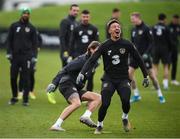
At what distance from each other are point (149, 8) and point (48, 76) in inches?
1227

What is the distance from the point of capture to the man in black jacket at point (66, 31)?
22.6 m

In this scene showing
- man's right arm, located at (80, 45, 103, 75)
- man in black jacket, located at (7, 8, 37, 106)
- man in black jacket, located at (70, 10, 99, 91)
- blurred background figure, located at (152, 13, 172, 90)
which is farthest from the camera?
blurred background figure, located at (152, 13, 172, 90)

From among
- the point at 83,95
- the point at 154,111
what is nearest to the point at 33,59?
the point at 154,111

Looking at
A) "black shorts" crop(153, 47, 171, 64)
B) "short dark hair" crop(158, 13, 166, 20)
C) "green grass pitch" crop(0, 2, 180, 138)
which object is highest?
"short dark hair" crop(158, 13, 166, 20)

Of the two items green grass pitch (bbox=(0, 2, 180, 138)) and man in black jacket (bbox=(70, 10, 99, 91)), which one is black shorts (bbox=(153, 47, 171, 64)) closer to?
green grass pitch (bbox=(0, 2, 180, 138))

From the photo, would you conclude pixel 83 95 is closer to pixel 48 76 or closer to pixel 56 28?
pixel 48 76

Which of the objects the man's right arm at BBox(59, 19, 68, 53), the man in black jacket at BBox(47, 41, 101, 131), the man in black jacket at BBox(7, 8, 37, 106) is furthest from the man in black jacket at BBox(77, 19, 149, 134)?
the man's right arm at BBox(59, 19, 68, 53)

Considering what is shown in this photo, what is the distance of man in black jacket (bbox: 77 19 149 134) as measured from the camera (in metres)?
16.2

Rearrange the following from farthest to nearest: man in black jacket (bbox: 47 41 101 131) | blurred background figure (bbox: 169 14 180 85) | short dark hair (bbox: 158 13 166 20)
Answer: blurred background figure (bbox: 169 14 180 85), short dark hair (bbox: 158 13 166 20), man in black jacket (bbox: 47 41 101 131)

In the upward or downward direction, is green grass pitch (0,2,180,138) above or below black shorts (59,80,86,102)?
below

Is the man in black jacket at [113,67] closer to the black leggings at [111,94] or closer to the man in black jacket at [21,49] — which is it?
the black leggings at [111,94]

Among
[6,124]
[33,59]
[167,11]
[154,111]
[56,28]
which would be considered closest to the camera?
[6,124]

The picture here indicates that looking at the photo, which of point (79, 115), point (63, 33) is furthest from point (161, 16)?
point (79, 115)

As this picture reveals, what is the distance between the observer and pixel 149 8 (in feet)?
202
